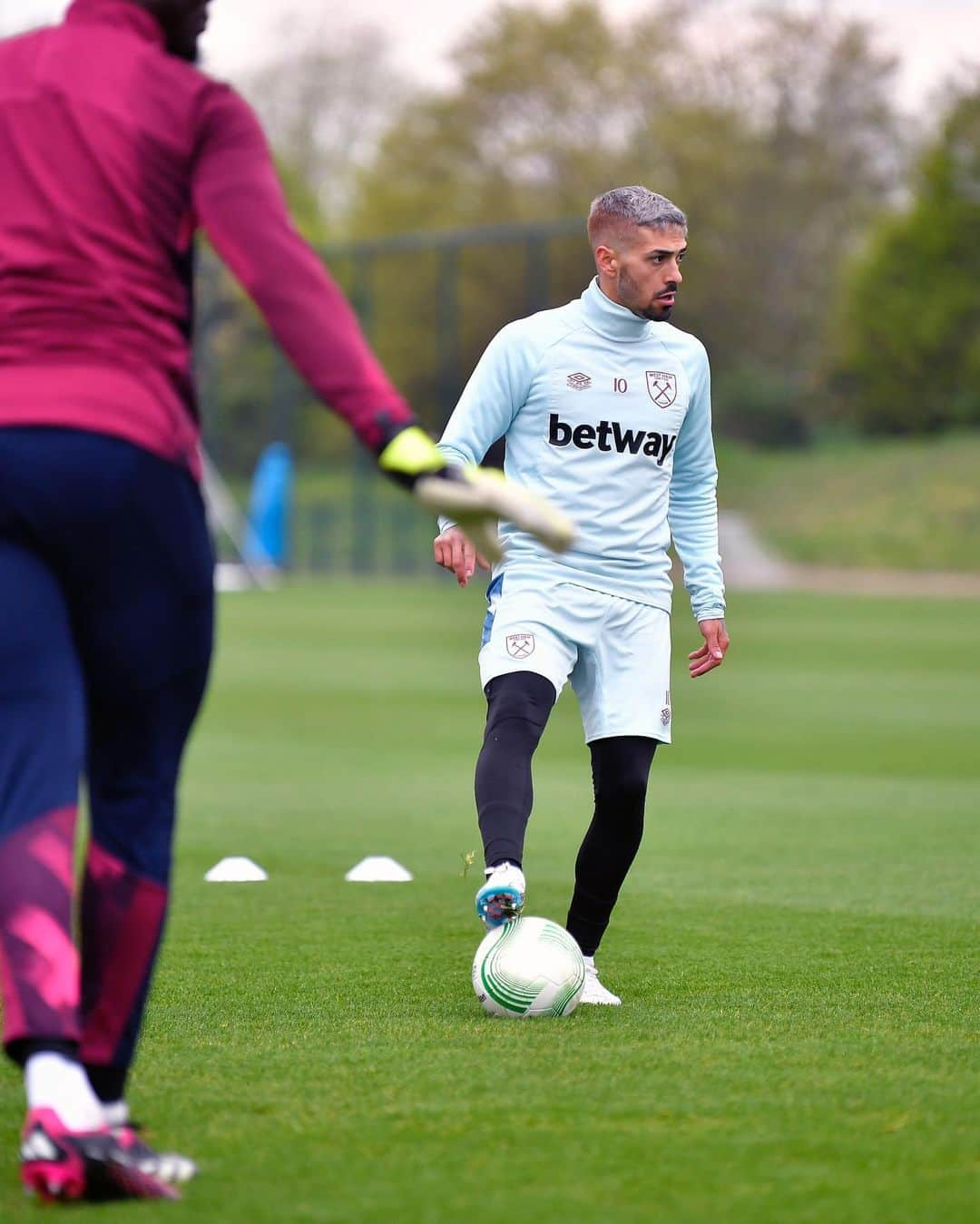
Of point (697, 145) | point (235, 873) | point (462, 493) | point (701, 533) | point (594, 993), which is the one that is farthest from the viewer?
point (697, 145)

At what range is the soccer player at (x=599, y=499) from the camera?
581cm

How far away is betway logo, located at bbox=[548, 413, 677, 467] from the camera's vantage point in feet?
19.3

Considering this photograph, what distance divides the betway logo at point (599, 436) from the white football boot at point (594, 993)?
136cm

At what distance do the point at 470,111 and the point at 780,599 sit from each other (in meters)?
33.0

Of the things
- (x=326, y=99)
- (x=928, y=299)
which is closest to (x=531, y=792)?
(x=928, y=299)

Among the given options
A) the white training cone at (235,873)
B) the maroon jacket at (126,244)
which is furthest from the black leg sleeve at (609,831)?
the white training cone at (235,873)

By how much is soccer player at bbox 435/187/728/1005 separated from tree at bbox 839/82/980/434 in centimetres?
5503

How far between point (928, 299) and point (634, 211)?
2232 inches

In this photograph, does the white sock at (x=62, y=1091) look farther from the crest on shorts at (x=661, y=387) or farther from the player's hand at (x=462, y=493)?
the crest on shorts at (x=661, y=387)

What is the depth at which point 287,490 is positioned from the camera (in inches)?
2117

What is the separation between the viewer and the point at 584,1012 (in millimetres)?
5672

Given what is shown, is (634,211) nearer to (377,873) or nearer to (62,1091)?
(62,1091)

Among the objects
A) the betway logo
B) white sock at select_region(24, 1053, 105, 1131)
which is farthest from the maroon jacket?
the betway logo

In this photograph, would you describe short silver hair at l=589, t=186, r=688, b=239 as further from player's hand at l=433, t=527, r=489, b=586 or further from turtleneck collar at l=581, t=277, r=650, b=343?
player's hand at l=433, t=527, r=489, b=586
